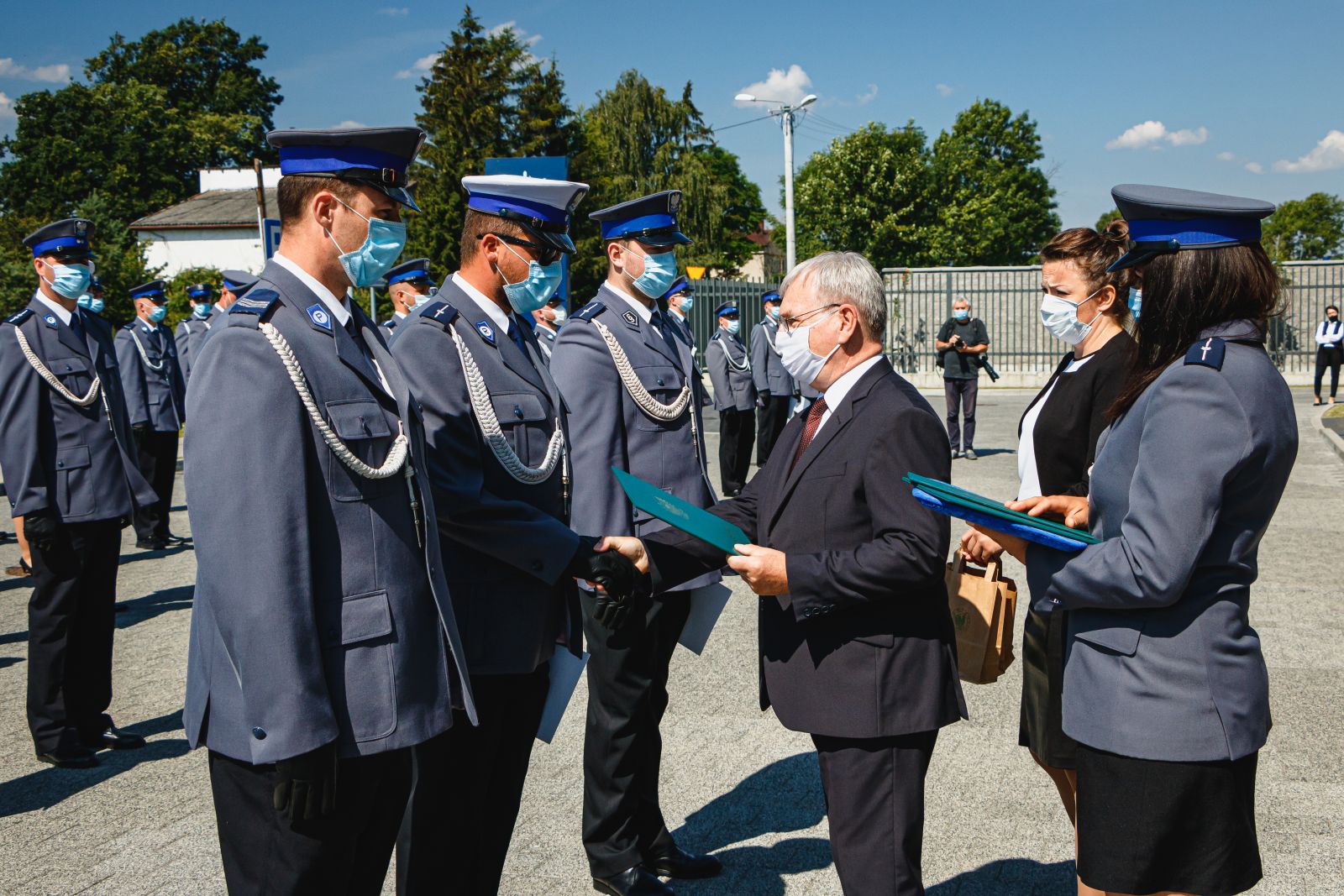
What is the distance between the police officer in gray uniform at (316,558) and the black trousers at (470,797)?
0.36 meters

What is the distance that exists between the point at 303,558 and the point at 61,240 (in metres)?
4.48

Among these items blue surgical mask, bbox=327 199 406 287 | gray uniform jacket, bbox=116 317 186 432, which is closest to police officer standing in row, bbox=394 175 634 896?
blue surgical mask, bbox=327 199 406 287

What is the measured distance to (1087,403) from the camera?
11.7 ft

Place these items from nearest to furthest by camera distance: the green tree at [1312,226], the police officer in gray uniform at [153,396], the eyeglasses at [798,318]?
1. the eyeglasses at [798,318]
2. the police officer in gray uniform at [153,396]
3. the green tree at [1312,226]

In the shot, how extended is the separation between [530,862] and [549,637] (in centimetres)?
131

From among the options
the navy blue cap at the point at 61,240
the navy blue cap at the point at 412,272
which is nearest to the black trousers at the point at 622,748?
the navy blue cap at the point at 61,240

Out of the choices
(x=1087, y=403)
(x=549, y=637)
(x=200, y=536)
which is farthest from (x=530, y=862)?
(x=1087, y=403)

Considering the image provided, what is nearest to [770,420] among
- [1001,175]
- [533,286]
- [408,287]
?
[408,287]

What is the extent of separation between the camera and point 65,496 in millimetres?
5387

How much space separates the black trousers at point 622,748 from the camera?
12.9ft

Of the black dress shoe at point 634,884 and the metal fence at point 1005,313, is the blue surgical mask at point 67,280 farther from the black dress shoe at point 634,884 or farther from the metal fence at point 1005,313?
the metal fence at point 1005,313

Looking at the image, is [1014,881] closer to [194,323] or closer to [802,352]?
[802,352]

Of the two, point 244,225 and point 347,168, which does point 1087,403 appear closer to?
point 347,168

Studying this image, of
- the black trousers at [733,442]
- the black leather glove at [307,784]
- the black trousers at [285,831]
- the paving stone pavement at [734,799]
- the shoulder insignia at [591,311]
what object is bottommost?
the paving stone pavement at [734,799]
